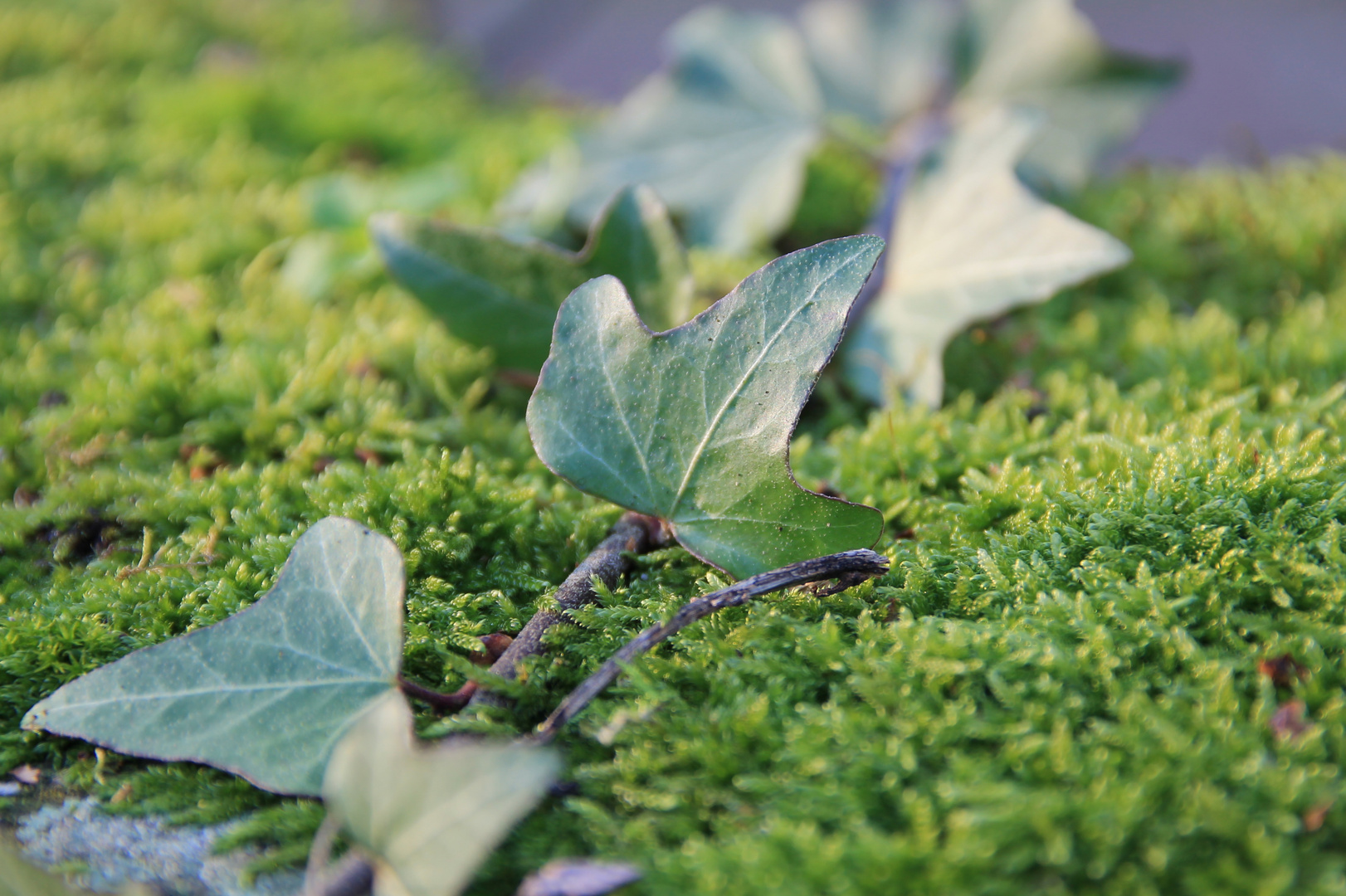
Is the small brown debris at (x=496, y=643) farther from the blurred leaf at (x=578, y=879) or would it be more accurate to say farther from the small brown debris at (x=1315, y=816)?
the small brown debris at (x=1315, y=816)

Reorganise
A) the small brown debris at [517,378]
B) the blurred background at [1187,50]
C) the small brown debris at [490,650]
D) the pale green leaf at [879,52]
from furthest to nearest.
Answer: the blurred background at [1187,50] → the pale green leaf at [879,52] → the small brown debris at [517,378] → the small brown debris at [490,650]

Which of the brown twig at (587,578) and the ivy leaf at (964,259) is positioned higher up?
the ivy leaf at (964,259)

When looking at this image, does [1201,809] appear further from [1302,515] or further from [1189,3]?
[1189,3]

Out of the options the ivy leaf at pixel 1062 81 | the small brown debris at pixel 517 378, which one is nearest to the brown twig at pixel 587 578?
the small brown debris at pixel 517 378

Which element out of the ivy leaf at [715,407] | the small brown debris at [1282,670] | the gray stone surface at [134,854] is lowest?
the gray stone surface at [134,854]

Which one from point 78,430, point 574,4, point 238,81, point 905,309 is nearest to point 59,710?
point 78,430
